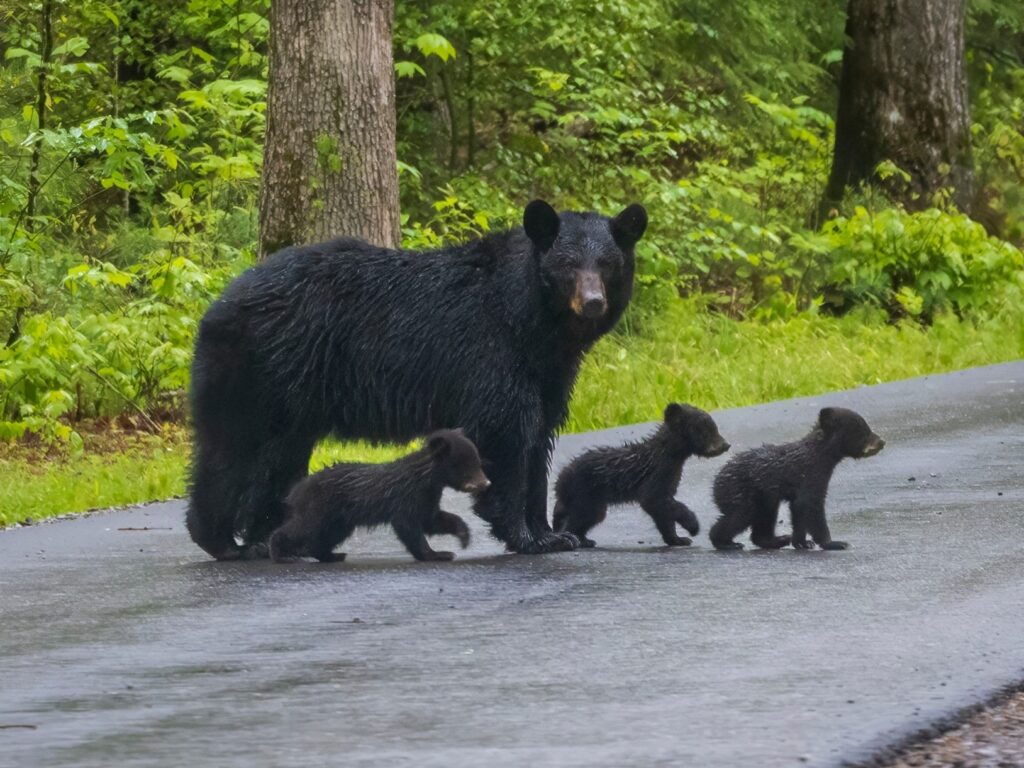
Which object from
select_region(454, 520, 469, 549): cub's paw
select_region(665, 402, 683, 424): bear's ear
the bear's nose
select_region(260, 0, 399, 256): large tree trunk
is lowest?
select_region(454, 520, 469, 549): cub's paw

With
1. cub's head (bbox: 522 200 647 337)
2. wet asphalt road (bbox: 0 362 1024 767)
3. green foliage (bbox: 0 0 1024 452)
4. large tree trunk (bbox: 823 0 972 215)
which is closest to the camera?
wet asphalt road (bbox: 0 362 1024 767)

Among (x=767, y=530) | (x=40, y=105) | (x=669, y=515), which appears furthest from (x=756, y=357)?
(x=767, y=530)

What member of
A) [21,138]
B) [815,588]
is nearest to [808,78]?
[21,138]

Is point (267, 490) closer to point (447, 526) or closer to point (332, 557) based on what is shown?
point (332, 557)

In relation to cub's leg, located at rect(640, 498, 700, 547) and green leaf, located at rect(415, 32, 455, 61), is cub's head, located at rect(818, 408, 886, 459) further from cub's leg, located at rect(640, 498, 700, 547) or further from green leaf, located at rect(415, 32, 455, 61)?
green leaf, located at rect(415, 32, 455, 61)

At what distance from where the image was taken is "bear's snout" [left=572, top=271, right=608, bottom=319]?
8.10 metres

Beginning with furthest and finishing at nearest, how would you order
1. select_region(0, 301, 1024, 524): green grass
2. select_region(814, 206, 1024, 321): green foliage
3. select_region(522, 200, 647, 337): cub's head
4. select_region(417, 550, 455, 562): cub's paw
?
select_region(814, 206, 1024, 321): green foliage < select_region(0, 301, 1024, 524): green grass < select_region(522, 200, 647, 337): cub's head < select_region(417, 550, 455, 562): cub's paw

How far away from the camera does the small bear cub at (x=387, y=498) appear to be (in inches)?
307

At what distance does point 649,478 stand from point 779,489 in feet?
2.03

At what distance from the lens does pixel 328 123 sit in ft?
42.8

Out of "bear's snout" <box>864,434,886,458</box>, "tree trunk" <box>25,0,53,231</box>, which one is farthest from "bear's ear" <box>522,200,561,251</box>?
"tree trunk" <box>25,0,53,231</box>

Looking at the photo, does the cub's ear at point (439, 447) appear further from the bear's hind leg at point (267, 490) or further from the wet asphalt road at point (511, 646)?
the bear's hind leg at point (267, 490)

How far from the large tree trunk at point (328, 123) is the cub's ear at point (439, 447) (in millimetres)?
5321

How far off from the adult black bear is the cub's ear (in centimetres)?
36
